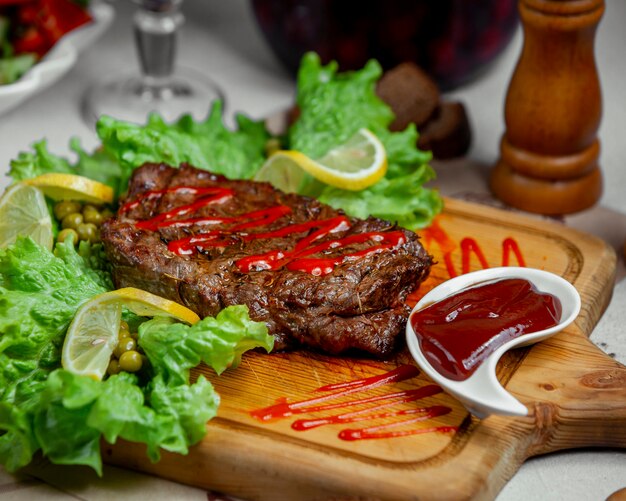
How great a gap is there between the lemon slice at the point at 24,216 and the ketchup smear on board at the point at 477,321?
7.34 feet

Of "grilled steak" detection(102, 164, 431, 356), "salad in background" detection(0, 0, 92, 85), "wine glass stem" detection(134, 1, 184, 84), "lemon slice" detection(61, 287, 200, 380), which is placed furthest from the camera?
"wine glass stem" detection(134, 1, 184, 84)

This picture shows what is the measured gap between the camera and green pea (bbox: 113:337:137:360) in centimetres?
486

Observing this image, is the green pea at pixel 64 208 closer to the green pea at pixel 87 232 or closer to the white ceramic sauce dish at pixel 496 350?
the green pea at pixel 87 232

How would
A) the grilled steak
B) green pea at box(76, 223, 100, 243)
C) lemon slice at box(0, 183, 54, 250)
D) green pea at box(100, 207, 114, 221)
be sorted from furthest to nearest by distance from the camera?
green pea at box(100, 207, 114, 221), green pea at box(76, 223, 100, 243), lemon slice at box(0, 183, 54, 250), the grilled steak

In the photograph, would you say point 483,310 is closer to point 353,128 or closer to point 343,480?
point 343,480

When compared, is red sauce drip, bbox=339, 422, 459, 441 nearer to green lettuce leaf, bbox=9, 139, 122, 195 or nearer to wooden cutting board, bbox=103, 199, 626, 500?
wooden cutting board, bbox=103, 199, 626, 500

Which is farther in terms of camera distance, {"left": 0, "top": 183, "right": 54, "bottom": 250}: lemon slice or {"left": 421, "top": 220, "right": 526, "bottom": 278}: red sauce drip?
{"left": 421, "top": 220, "right": 526, "bottom": 278}: red sauce drip

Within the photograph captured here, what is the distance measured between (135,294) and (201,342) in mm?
460

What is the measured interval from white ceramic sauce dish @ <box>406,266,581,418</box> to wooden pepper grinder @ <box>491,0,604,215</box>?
5.27 feet

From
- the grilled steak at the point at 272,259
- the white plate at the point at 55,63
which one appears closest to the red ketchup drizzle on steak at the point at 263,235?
the grilled steak at the point at 272,259

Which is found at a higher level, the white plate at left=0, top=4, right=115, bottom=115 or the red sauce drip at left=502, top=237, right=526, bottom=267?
the white plate at left=0, top=4, right=115, bottom=115

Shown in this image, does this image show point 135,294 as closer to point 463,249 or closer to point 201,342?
point 201,342

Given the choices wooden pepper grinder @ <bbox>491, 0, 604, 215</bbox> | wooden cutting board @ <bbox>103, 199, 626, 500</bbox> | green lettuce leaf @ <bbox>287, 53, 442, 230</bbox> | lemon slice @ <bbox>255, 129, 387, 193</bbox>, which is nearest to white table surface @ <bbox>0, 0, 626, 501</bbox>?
wooden cutting board @ <bbox>103, 199, 626, 500</bbox>

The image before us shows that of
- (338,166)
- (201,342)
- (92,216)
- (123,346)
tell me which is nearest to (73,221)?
(92,216)
